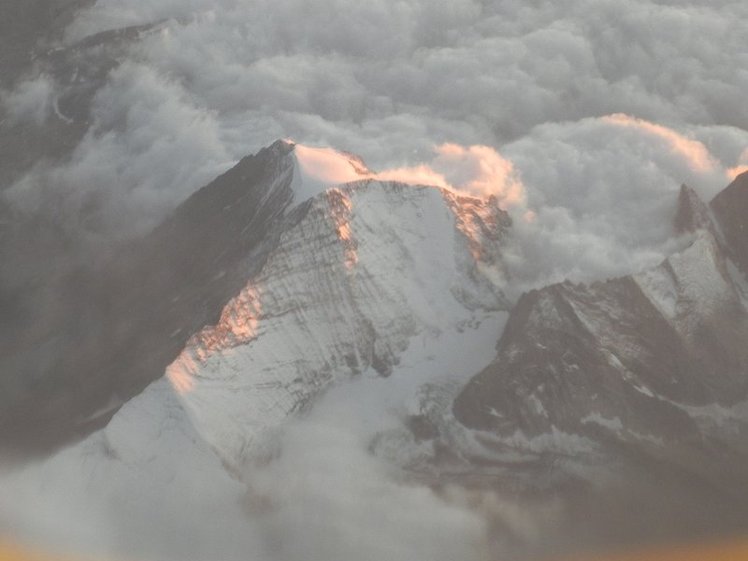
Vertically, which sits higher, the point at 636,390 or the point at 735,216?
the point at 735,216

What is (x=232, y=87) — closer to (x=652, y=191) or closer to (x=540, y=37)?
(x=540, y=37)

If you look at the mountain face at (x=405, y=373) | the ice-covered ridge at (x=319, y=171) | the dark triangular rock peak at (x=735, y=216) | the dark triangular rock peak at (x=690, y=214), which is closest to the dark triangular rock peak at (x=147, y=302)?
the mountain face at (x=405, y=373)

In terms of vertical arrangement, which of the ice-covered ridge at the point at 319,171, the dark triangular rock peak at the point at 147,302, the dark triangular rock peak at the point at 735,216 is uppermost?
the ice-covered ridge at the point at 319,171

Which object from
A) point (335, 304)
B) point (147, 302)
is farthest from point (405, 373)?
point (147, 302)

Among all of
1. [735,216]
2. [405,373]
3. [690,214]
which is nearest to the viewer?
[405,373]

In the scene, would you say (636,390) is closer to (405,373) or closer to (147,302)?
(405,373)

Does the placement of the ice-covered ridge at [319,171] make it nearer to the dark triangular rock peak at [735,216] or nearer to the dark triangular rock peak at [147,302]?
the dark triangular rock peak at [147,302]

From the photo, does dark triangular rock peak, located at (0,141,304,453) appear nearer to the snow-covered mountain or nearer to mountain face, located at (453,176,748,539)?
the snow-covered mountain

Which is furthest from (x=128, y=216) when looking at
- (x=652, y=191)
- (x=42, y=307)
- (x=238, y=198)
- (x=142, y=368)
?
(x=652, y=191)
